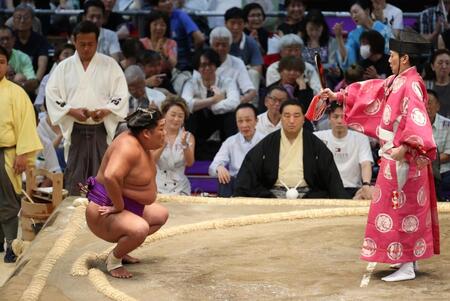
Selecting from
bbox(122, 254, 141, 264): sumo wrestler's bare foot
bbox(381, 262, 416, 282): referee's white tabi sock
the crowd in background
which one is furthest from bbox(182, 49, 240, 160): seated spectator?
bbox(381, 262, 416, 282): referee's white tabi sock

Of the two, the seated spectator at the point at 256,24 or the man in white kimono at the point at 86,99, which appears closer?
the man in white kimono at the point at 86,99

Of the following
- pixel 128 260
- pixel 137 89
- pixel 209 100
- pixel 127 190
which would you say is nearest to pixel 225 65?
pixel 209 100

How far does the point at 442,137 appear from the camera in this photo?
243 inches

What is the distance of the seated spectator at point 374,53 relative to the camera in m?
6.66

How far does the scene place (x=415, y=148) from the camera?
404 centimetres

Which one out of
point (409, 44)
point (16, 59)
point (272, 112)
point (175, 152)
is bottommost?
point (175, 152)

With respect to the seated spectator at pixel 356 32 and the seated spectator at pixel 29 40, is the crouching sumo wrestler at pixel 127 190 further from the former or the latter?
the seated spectator at pixel 29 40

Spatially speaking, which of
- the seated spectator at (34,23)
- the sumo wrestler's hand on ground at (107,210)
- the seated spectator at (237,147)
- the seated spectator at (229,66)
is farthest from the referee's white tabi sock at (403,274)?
the seated spectator at (34,23)

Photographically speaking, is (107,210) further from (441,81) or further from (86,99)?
(441,81)

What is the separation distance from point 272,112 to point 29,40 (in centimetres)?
178

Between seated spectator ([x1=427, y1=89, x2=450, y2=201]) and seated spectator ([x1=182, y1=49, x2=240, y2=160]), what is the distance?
43.2 inches

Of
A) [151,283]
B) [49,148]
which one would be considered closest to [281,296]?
[151,283]

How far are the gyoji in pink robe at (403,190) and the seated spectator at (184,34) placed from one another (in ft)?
9.74

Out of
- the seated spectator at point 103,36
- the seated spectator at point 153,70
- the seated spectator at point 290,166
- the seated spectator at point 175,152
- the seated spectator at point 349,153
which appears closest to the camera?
the seated spectator at point 290,166
